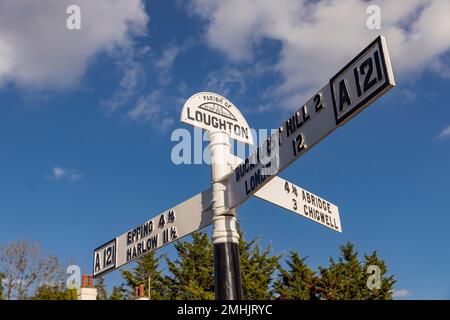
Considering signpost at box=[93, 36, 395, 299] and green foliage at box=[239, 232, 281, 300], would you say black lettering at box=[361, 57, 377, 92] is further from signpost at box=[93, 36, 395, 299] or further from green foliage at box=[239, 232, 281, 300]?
green foliage at box=[239, 232, 281, 300]

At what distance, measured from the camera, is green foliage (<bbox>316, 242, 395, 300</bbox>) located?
29547 millimetres

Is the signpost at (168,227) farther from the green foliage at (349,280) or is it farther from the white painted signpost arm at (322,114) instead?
the green foliage at (349,280)

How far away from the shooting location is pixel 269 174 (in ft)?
13.5

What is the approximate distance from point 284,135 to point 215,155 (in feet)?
3.38

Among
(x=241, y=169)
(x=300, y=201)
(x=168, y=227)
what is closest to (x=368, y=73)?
(x=241, y=169)

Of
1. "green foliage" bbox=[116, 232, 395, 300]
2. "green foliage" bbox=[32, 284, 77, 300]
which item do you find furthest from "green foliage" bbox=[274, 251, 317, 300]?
"green foliage" bbox=[32, 284, 77, 300]

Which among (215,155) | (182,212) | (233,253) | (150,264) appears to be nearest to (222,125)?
(215,155)

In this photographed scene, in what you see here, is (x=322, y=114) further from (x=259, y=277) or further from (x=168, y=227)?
(x=259, y=277)
